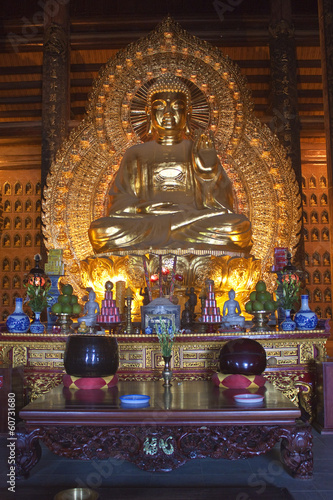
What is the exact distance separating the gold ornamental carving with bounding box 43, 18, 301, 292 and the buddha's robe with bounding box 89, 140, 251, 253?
252 mm

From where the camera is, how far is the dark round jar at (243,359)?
2.75 m

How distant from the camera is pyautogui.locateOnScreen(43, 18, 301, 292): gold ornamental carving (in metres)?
5.85

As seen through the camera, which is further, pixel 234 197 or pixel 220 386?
pixel 234 197

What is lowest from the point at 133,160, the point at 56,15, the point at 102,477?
the point at 102,477

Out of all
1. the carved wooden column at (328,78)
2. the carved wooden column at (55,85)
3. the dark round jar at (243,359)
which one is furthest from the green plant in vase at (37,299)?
the carved wooden column at (328,78)

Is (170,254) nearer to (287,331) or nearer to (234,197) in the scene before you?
(234,197)

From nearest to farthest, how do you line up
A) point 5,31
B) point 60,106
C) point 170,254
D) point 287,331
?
point 287,331 → point 170,254 → point 60,106 → point 5,31

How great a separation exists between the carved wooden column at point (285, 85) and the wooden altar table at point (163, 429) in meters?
4.60

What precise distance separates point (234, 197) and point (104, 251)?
5.64 feet

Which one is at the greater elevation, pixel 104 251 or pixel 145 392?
pixel 104 251

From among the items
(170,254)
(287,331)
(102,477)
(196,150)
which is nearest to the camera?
(102,477)

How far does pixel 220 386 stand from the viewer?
9.33 feet

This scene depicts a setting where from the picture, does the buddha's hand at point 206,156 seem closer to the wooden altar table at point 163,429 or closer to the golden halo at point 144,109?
the golden halo at point 144,109

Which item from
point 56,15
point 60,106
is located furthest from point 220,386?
point 56,15
